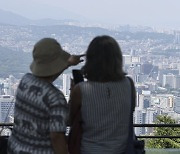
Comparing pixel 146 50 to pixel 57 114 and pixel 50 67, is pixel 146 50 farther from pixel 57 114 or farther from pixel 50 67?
pixel 57 114

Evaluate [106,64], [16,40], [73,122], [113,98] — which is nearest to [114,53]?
[106,64]

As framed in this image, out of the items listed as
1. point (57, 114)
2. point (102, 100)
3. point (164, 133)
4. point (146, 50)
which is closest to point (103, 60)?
point (102, 100)

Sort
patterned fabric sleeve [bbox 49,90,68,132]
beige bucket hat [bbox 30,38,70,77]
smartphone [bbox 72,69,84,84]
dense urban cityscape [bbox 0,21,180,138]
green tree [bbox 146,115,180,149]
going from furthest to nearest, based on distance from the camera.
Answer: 1. dense urban cityscape [bbox 0,21,180,138]
2. green tree [bbox 146,115,180,149]
3. smartphone [bbox 72,69,84,84]
4. beige bucket hat [bbox 30,38,70,77]
5. patterned fabric sleeve [bbox 49,90,68,132]

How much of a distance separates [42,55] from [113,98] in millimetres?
472

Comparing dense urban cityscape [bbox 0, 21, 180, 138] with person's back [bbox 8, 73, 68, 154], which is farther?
dense urban cityscape [bbox 0, 21, 180, 138]

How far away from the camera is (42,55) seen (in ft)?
9.40

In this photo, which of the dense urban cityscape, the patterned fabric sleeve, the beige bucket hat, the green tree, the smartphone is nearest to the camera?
the patterned fabric sleeve

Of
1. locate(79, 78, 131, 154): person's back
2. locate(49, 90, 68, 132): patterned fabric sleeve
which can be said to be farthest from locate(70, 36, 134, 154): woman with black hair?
locate(49, 90, 68, 132): patterned fabric sleeve

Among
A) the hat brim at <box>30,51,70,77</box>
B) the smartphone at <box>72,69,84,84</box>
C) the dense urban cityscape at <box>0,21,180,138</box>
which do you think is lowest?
the dense urban cityscape at <box>0,21,180,138</box>

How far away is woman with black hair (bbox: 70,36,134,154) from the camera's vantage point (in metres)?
2.78

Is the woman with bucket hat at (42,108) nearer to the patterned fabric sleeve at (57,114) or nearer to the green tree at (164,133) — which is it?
the patterned fabric sleeve at (57,114)

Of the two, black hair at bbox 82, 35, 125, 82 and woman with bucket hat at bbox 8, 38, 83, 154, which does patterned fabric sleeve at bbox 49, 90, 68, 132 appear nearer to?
woman with bucket hat at bbox 8, 38, 83, 154

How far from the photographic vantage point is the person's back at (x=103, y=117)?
9.26 ft

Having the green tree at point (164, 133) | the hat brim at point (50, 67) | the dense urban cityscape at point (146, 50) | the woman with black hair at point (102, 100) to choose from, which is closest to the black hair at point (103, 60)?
the woman with black hair at point (102, 100)
